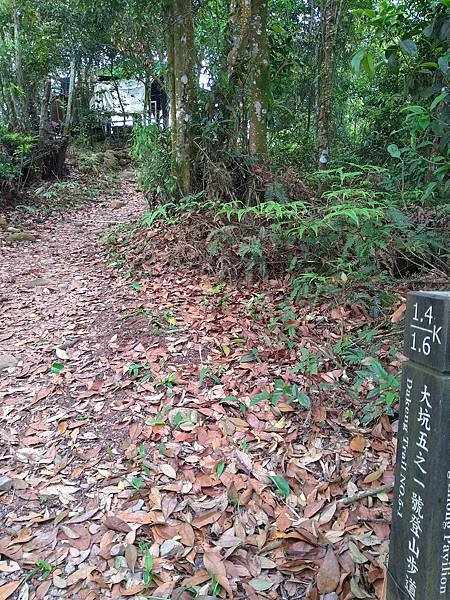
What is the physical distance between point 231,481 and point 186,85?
216 inches

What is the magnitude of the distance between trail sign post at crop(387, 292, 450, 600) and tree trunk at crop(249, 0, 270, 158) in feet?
16.9

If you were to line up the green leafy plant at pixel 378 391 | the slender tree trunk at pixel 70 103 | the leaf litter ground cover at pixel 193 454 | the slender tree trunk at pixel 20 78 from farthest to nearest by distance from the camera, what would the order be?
Answer: the slender tree trunk at pixel 70 103
the slender tree trunk at pixel 20 78
the green leafy plant at pixel 378 391
the leaf litter ground cover at pixel 193 454

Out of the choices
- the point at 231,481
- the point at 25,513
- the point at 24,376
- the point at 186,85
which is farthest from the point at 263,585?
the point at 186,85

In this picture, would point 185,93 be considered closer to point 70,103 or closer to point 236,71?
point 236,71

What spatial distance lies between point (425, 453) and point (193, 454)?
5.90ft

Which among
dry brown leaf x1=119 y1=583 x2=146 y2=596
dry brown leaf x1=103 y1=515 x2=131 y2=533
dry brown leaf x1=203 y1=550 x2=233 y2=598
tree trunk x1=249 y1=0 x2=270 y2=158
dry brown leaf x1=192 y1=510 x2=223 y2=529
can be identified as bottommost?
dry brown leaf x1=119 y1=583 x2=146 y2=596

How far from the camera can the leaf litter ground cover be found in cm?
228

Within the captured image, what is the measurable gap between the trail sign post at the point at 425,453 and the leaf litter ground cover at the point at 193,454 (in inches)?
28.9

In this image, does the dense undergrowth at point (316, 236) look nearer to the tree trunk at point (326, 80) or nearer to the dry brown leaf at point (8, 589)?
the tree trunk at point (326, 80)

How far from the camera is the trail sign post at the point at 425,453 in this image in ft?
4.74

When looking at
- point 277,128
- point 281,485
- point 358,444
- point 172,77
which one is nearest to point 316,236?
point 358,444

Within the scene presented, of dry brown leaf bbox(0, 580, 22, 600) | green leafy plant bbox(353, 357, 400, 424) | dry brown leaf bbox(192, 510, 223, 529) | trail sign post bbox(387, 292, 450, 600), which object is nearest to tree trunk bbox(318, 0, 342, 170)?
green leafy plant bbox(353, 357, 400, 424)

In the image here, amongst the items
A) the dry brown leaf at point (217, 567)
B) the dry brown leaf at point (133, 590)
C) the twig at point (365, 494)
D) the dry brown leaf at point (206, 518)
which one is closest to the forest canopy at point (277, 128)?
the twig at point (365, 494)

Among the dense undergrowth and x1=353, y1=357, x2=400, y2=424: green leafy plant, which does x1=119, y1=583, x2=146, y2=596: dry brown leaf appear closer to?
x1=353, y1=357, x2=400, y2=424: green leafy plant
